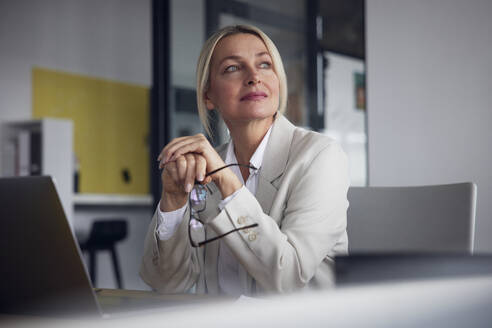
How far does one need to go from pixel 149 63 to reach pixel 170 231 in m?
5.20

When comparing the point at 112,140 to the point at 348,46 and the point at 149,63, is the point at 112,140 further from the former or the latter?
the point at 348,46

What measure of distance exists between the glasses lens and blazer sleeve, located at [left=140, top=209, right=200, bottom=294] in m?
0.04

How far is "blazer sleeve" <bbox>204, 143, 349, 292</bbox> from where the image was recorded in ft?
3.77

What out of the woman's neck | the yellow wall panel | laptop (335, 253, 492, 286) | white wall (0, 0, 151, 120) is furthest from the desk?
the yellow wall panel

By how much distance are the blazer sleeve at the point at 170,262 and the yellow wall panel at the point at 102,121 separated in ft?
14.0

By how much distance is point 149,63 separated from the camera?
633 centimetres

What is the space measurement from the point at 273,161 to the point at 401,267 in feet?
3.83

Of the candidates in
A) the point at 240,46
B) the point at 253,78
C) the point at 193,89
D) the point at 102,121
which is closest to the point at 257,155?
the point at 253,78

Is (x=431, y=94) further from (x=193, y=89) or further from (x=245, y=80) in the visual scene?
(x=193, y=89)

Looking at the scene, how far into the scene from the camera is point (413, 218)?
1.47m

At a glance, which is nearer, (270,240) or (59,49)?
(270,240)

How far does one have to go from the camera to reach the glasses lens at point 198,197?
1402mm

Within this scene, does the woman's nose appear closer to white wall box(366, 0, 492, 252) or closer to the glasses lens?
the glasses lens

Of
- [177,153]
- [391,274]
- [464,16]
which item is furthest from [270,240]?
[464,16]
